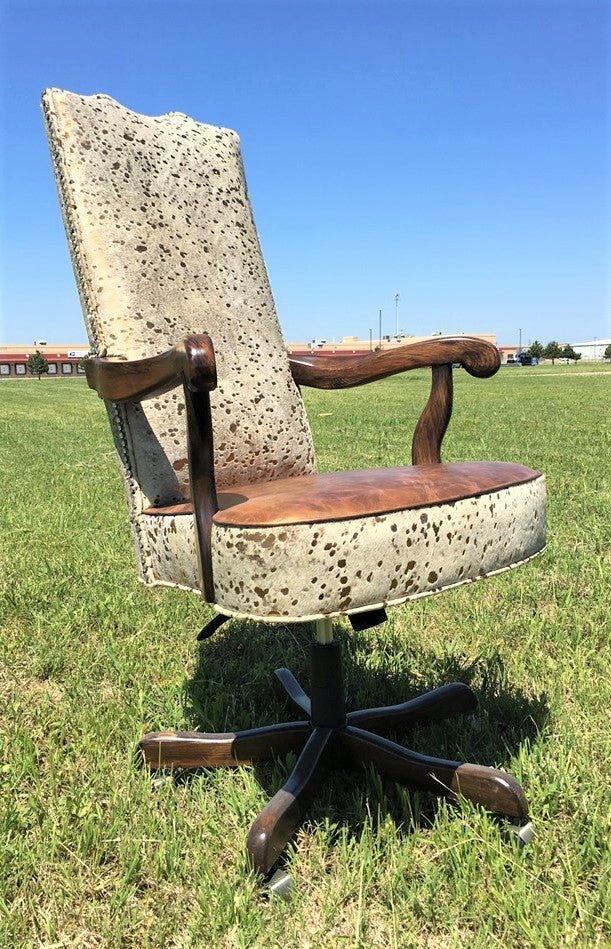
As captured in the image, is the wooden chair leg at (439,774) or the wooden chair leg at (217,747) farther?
the wooden chair leg at (217,747)

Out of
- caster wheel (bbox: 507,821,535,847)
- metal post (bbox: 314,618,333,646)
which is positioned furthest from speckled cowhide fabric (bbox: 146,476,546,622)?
caster wheel (bbox: 507,821,535,847)

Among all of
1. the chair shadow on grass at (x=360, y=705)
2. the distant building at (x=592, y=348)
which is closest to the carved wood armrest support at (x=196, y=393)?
the chair shadow on grass at (x=360, y=705)

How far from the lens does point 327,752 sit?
5.67 feet

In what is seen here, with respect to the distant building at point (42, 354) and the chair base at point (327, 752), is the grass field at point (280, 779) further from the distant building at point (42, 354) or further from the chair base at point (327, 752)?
the distant building at point (42, 354)

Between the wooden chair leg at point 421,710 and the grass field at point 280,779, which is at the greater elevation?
the wooden chair leg at point 421,710

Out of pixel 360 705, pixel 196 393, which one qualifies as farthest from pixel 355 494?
pixel 360 705

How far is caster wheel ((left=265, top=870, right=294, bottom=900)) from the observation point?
1396 millimetres

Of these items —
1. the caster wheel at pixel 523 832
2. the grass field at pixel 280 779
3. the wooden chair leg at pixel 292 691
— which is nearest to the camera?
the grass field at pixel 280 779

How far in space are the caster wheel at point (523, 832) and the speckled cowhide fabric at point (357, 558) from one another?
0.51 m

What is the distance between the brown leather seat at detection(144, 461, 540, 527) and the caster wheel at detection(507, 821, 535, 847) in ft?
2.14

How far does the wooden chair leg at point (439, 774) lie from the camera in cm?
149

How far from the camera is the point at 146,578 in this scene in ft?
5.37

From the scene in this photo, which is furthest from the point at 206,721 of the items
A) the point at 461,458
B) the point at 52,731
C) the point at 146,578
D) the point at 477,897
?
the point at 461,458

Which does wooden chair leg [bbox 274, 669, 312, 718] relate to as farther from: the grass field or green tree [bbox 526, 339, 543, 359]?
green tree [bbox 526, 339, 543, 359]
